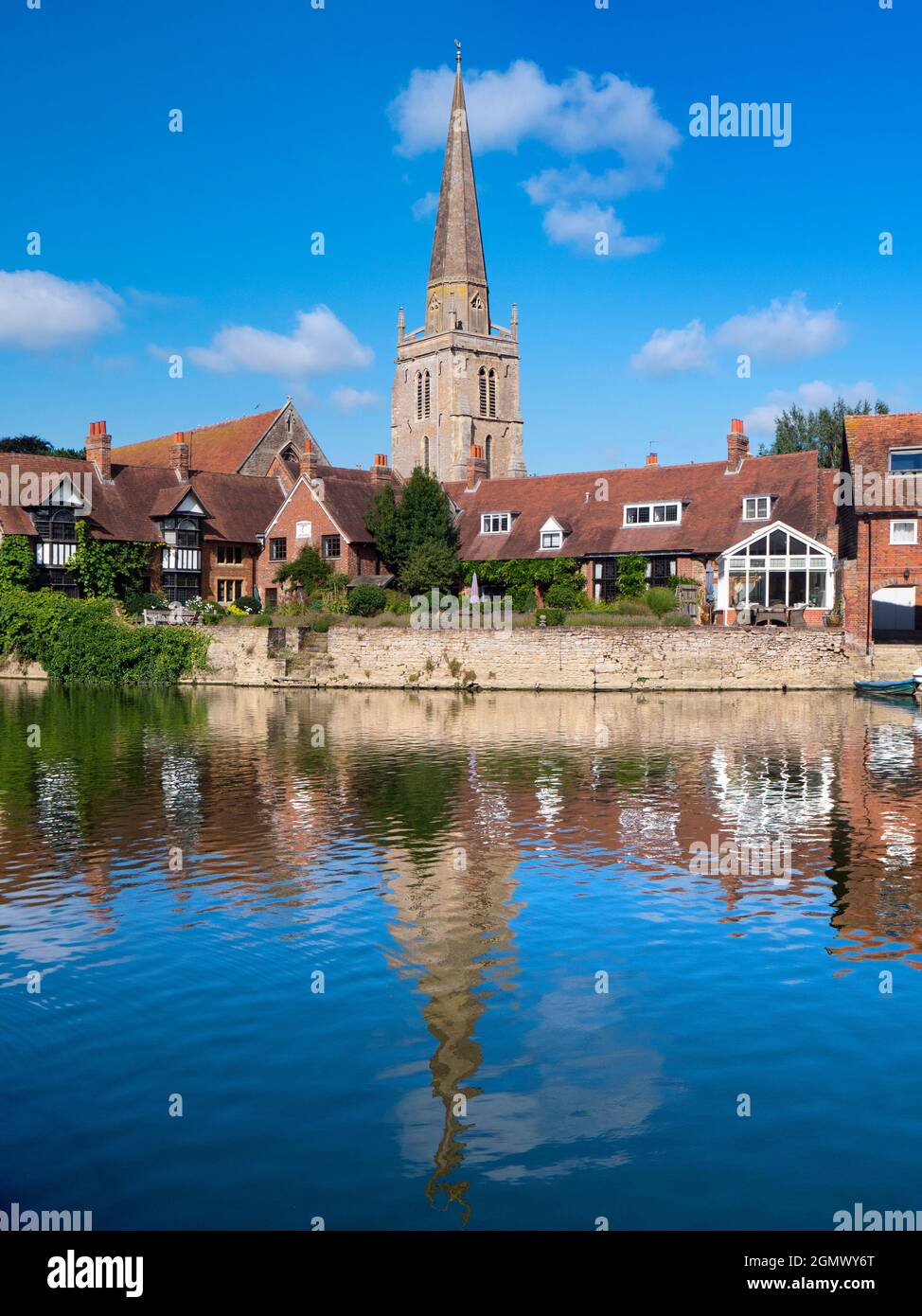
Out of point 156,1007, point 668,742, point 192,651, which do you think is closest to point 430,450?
point 192,651

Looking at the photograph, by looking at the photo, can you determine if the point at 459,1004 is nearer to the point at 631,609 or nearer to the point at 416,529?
the point at 631,609

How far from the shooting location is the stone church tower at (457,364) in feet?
288

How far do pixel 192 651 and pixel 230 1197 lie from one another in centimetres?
4380

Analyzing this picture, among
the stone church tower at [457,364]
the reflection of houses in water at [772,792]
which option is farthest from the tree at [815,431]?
the reflection of houses in water at [772,792]

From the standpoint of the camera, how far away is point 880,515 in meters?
44.8

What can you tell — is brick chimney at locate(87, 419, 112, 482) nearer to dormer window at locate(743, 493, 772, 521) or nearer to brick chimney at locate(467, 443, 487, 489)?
brick chimney at locate(467, 443, 487, 489)

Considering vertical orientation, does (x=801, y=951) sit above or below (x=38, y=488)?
below

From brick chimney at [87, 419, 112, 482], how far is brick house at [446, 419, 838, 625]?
724 inches

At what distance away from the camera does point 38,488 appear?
5706 centimetres

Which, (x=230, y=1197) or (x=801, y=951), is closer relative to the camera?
(x=230, y=1197)

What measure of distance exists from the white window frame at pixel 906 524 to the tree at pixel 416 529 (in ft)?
65.8

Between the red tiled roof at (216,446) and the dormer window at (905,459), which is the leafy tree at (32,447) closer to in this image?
the red tiled roof at (216,446)

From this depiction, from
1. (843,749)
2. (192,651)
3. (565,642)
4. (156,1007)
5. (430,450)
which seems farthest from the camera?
(430,450)
